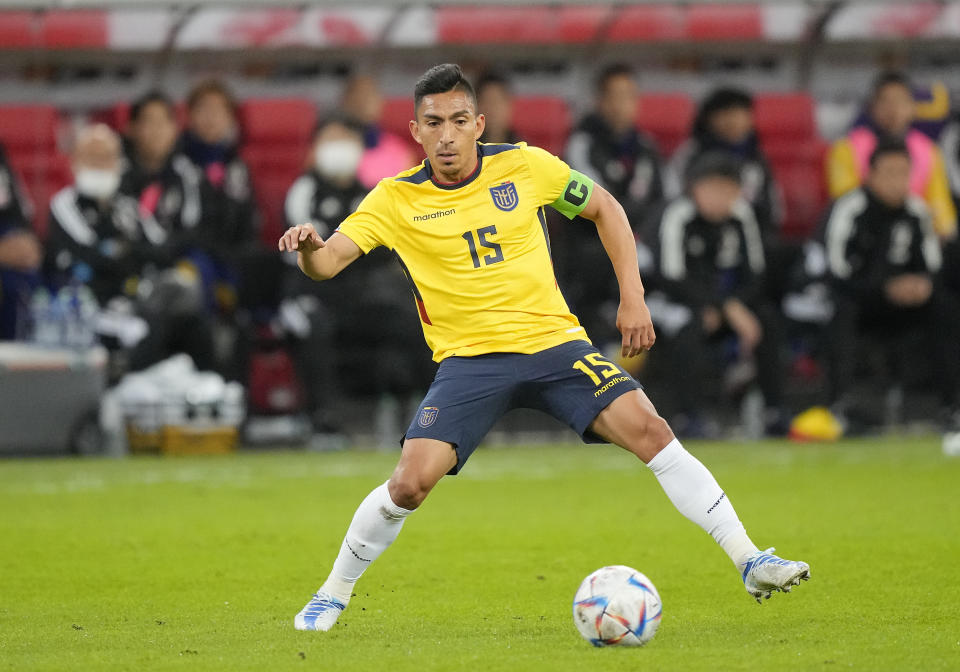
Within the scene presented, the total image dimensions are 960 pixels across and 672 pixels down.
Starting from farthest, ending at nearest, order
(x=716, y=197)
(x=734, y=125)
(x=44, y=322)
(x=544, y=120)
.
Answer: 1. (x=544, y=120)
2. (x=734, y=125)
3. (x=716, y=197)
4. (x=44, y=322)

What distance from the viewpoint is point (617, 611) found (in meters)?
4.97

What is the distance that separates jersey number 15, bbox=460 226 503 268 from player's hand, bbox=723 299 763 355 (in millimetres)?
7408

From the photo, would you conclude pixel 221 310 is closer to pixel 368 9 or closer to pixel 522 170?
pixel 368 9

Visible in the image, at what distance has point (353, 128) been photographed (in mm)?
13383

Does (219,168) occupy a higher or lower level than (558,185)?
higher

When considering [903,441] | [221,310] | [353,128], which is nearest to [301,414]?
[221,310]

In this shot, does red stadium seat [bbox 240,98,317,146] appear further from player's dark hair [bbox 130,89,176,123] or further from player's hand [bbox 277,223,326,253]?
player's hand [bbox 277,223,326,253]

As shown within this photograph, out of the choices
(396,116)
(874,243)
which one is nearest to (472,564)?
(874,243)

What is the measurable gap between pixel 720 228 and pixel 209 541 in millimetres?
6430

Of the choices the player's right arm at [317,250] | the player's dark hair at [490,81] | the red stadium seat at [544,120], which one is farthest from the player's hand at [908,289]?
the player's right arm at [317,250]

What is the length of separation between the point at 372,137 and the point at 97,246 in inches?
97.6

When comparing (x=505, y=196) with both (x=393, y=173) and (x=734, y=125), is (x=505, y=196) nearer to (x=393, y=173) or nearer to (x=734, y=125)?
(x=393, y=173)

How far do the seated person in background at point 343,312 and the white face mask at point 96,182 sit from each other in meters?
1.39

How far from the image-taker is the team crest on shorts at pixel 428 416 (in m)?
5.50
